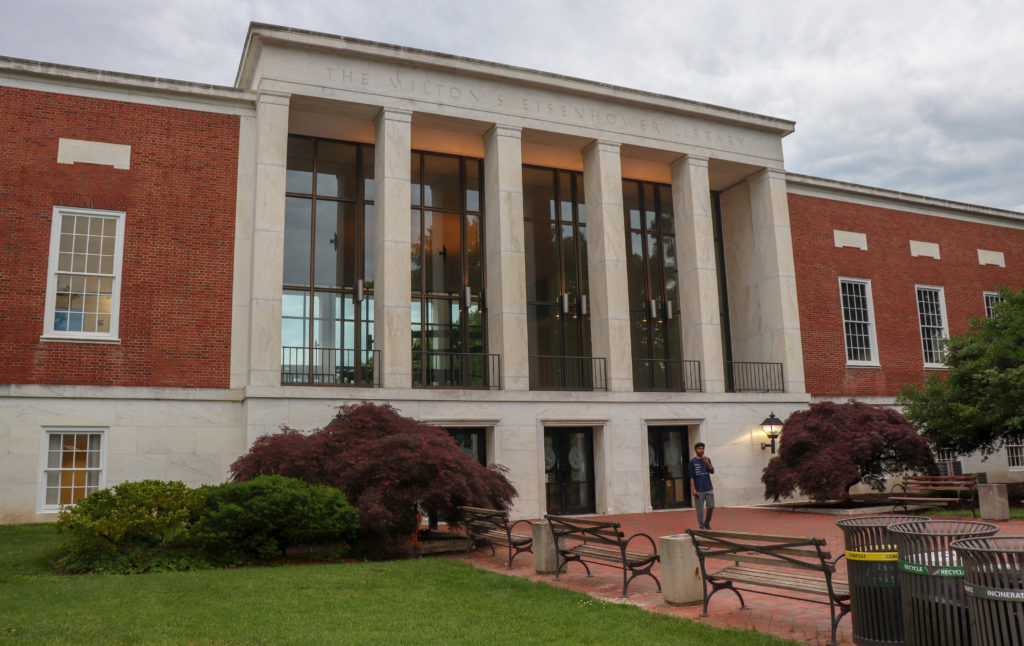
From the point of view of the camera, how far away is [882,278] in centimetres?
2650

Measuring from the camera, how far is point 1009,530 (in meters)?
14.3

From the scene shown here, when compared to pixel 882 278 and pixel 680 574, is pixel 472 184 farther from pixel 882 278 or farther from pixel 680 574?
pixel 680 574

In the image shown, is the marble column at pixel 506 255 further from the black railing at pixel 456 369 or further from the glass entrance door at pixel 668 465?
the glass entrance door at pixel 668 465

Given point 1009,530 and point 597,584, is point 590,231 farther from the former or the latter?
point 597,584

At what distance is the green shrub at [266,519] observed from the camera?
39.2ft

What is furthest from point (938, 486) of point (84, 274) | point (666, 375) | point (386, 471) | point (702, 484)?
point (84, 274)

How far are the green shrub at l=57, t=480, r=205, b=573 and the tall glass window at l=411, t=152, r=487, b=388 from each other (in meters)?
8.77

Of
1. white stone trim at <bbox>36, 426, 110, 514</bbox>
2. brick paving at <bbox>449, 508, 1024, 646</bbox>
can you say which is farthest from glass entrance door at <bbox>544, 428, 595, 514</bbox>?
white stone trim at <bbox>36, 426, 110, 514</bbox>

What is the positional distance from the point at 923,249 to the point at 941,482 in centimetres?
1138

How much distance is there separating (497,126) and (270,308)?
7545mm

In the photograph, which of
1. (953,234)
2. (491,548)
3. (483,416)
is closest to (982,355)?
(953,234)

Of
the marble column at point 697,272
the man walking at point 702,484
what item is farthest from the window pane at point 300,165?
the man walking at point 702,484

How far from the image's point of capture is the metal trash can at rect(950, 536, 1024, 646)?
15.4 ft

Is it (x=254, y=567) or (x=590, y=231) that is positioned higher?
(x=590, y=231)
